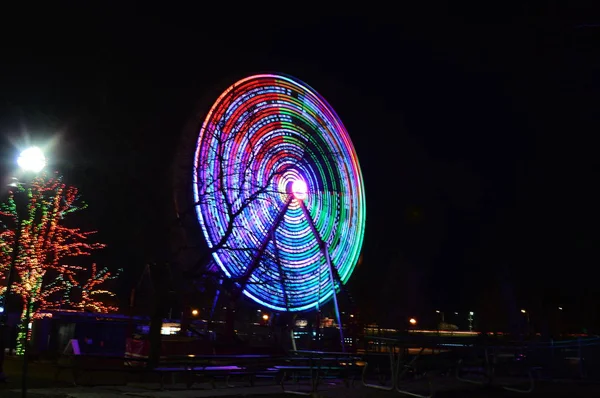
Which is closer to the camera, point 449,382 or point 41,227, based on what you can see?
point 449,382

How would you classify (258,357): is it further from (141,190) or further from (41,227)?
(41,227)

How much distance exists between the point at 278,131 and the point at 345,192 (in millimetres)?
5980

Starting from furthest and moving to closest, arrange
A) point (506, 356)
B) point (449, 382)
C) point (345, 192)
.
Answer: point (345, 192), point (506, 356), point (449, 382)

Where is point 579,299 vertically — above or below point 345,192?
below

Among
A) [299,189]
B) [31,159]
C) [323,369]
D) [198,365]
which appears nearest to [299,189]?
[299,189]

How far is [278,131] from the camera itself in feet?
87.6

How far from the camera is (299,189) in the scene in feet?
92.3

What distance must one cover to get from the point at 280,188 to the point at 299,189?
1.45 metres

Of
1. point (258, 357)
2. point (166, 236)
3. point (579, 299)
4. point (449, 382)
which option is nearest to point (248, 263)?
point (166, 236)

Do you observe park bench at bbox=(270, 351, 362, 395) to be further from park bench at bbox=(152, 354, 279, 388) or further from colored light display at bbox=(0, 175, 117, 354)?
colored light display at bbox=(0, 175, 117, 354)

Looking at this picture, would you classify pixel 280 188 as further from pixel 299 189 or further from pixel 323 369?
pixel 323 369

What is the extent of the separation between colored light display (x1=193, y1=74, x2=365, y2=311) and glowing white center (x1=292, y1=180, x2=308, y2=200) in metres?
0.05

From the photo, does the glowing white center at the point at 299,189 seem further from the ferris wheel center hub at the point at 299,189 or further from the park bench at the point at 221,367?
the park bench at the point at 221,367

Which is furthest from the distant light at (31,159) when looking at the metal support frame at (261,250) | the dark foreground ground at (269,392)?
the metal support frame at (261,250)
